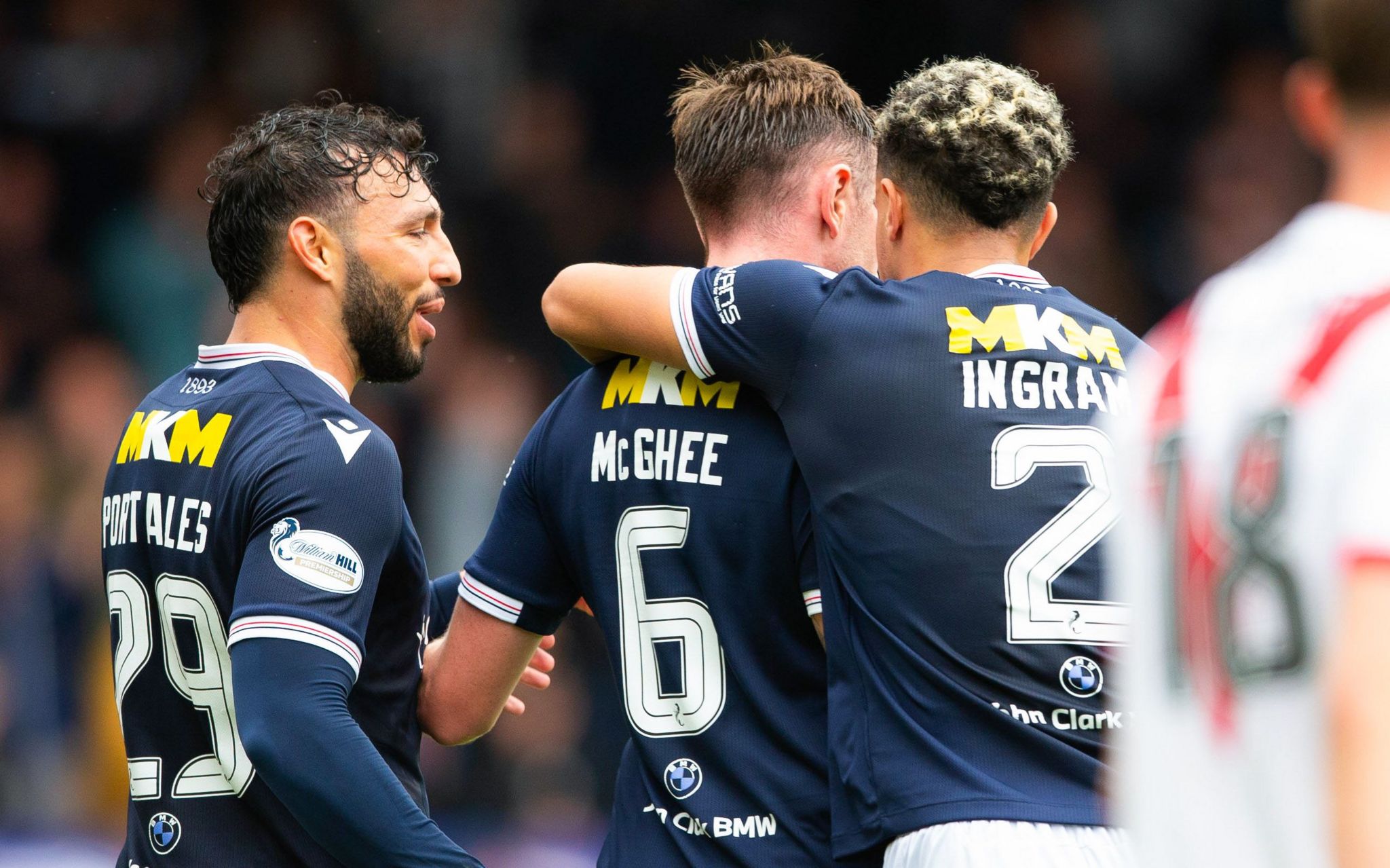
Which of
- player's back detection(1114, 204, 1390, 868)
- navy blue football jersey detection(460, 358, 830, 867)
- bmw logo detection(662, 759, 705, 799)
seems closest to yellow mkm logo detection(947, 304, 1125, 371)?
navy blue football jersey detection(460, 358, 830, 867)

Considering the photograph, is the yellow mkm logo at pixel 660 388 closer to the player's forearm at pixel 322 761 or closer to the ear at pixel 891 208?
the ear at pixel 891 208

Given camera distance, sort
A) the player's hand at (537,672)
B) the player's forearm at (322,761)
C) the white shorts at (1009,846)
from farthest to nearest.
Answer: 1. the player's hand at (537,672)
2. the player's forearm at (322,761)
3. the white shorts at (1009,846)

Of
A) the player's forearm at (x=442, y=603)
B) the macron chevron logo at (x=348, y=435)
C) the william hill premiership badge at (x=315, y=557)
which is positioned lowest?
the player's forearm at (x=442, y=603)

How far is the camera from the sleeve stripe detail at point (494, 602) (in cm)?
329

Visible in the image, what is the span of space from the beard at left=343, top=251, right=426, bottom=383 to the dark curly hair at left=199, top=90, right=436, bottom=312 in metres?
0.13

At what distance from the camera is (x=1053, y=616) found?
2705mm

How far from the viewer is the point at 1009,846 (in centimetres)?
262

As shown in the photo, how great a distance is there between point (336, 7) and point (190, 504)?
295 inches

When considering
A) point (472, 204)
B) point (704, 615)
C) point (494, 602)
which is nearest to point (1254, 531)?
point (704, 615)

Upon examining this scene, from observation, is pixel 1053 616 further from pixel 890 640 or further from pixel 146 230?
pixel 146 230

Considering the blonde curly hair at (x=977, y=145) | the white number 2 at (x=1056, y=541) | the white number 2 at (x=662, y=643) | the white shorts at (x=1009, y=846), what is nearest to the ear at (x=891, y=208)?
the blonde curly hair at (x=977, y=145)

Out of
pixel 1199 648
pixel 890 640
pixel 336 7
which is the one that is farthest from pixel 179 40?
pixel 1199 648

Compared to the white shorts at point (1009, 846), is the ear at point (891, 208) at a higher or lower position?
higher

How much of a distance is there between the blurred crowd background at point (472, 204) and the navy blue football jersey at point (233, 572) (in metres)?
4.23
